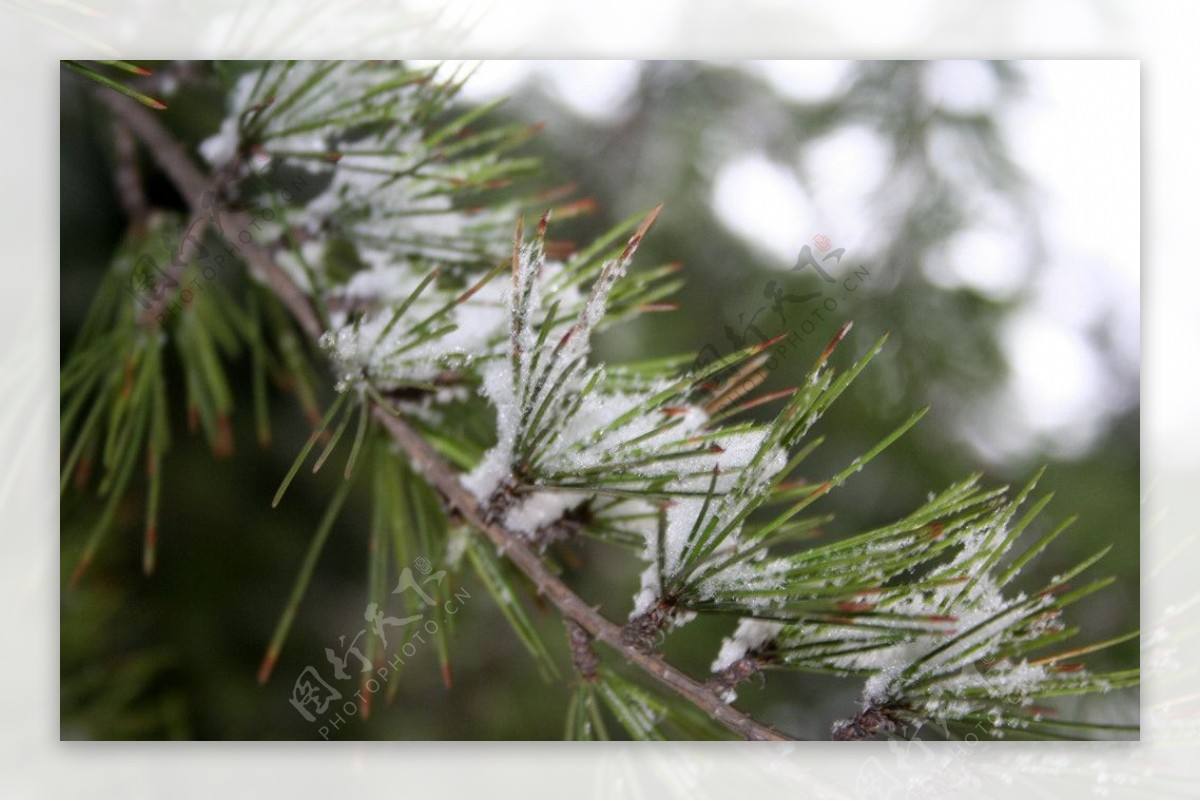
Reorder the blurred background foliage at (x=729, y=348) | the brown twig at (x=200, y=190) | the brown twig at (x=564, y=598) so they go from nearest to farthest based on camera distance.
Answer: the brown twig at (x=564, y=598) < the brown twig at (x=200, y=190) < the blurred background foliage at (x=729, y=348)

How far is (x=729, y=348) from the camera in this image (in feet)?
2.92

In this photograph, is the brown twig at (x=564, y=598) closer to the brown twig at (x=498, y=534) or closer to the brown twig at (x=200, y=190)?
the brown twig at (x=498, y=534)

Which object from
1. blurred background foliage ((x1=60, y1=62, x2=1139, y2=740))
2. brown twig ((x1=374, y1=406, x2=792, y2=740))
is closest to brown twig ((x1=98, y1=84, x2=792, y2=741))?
brown twig ((x1=374, y1=406, x2=792, y2=740))

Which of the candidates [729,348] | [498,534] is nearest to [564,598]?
[498,534]

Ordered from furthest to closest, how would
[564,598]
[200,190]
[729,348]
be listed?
[729,348] < [200,190] < [564,598]

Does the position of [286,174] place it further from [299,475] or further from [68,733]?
[68,733]

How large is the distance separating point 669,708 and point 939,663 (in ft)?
0.76

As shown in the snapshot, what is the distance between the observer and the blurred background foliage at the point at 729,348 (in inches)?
32.2

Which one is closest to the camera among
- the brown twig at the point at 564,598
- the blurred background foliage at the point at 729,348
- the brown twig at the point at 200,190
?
the brown twig at the point at 564,598

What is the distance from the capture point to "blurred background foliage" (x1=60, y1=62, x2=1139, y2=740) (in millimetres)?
819

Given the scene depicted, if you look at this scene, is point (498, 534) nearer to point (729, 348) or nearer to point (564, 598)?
point (564, 598)

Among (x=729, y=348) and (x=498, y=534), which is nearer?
(x=498, y=534)

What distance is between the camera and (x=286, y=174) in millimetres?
780

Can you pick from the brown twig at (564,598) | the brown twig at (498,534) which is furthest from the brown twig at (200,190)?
the brown twig at (564,598)
